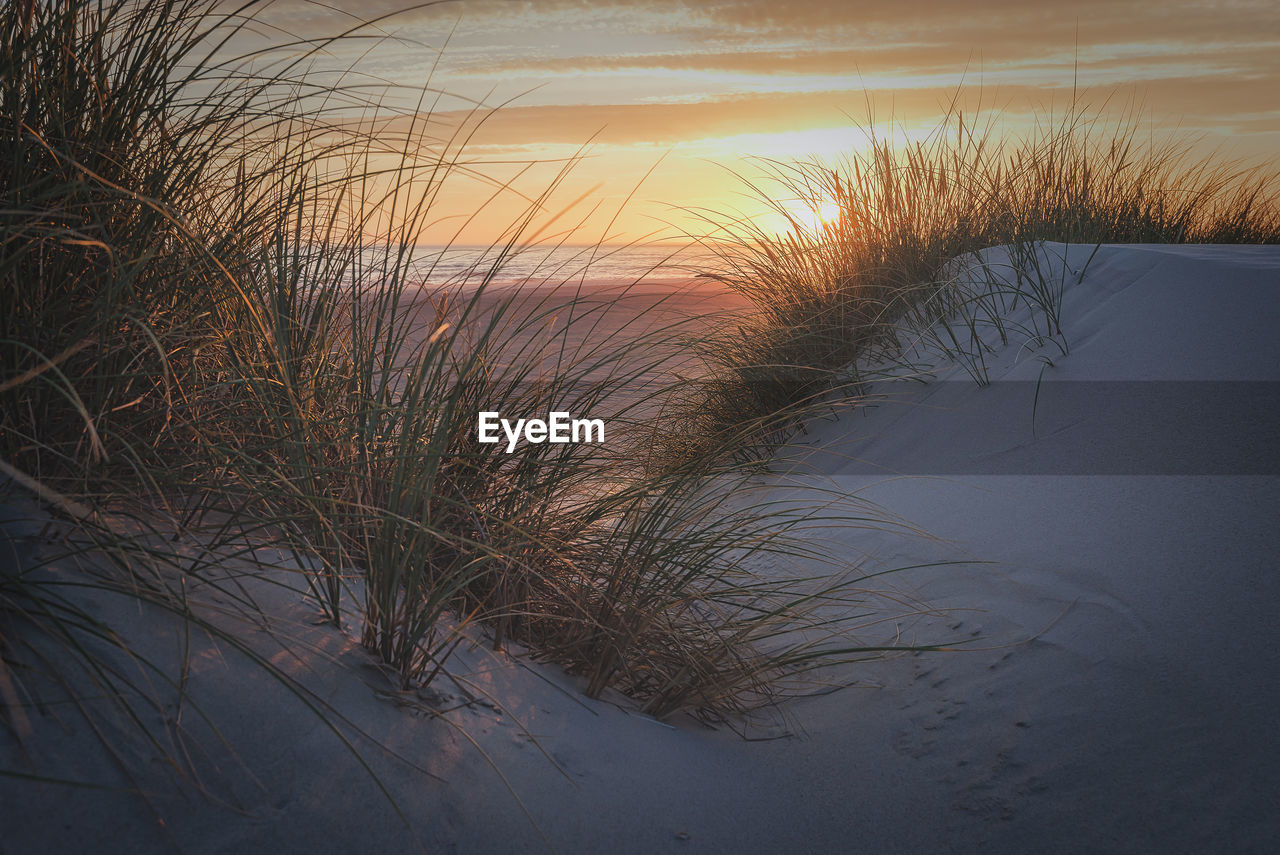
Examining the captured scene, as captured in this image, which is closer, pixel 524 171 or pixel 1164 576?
pixel 1164 576

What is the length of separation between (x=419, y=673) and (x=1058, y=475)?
1.89m

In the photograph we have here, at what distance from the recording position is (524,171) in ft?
→ 6.54

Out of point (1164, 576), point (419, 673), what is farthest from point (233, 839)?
point (1164, 576)

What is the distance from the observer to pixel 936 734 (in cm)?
155

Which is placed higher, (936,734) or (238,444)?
(238,444)

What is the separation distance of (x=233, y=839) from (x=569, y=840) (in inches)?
18.5

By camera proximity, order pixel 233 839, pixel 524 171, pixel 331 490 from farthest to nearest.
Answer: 1. pixel 524 171
2. pixel 331 490
3. pixel 233 839

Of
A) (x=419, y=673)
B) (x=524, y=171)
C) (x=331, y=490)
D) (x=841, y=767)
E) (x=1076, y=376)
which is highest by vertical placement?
(x=524, y=171)

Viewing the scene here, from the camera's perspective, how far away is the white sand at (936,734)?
109cm

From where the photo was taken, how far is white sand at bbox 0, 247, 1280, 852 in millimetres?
1086

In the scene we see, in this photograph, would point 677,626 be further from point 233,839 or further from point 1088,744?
point 233,839

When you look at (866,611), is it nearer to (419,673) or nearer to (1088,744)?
(1088,744)

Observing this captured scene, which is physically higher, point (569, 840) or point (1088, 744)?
point (1088, 744)

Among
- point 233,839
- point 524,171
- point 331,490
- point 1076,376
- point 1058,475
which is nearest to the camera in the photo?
point 233,839
